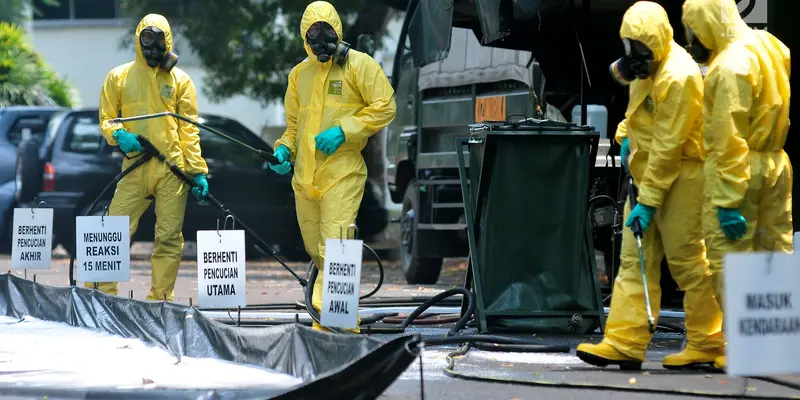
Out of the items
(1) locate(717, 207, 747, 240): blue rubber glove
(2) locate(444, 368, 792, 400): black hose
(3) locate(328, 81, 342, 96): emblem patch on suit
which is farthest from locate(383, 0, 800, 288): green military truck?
(2) locate(444, 368, 792, 400): black hose

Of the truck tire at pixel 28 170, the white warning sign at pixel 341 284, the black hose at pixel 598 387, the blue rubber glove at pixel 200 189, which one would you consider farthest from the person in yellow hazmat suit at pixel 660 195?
the truck tire at pixel 28 170

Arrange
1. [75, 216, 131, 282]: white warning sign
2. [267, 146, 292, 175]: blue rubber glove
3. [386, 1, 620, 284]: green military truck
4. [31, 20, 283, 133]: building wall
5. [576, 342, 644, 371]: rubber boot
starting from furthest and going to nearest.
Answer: [31, 20, 283, 133]: building wall
[386, 1, 620, 284]: green military truck
[75, 216, 131, 282]: white warning sign
[267, 146, 292, 175]: blue rubber glove
[576, 342, 644, 371]: rubber boot

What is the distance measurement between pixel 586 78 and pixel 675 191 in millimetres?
4773

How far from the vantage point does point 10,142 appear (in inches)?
763

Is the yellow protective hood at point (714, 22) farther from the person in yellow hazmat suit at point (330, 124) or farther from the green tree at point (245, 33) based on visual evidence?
the green tree at point (245, 33)

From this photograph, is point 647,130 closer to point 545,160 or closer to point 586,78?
point 545,160

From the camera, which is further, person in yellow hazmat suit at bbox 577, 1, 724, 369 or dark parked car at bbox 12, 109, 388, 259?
dark parked car at bbox 12, 109, 388, 259

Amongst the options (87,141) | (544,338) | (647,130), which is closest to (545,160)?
(544,338)

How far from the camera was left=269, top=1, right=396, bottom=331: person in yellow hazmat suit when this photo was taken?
8844 millimetres

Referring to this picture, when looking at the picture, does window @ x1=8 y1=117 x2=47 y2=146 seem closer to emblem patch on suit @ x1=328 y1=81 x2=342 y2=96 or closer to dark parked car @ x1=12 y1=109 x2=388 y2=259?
dark parked car @ x1=12 y1=109 x2=388 y2=259

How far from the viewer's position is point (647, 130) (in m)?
7.32

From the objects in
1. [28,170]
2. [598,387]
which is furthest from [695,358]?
[28,170]

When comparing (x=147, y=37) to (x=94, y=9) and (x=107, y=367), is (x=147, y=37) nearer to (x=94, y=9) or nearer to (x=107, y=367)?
(x=107, y=367)

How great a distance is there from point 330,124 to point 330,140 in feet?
0.91
